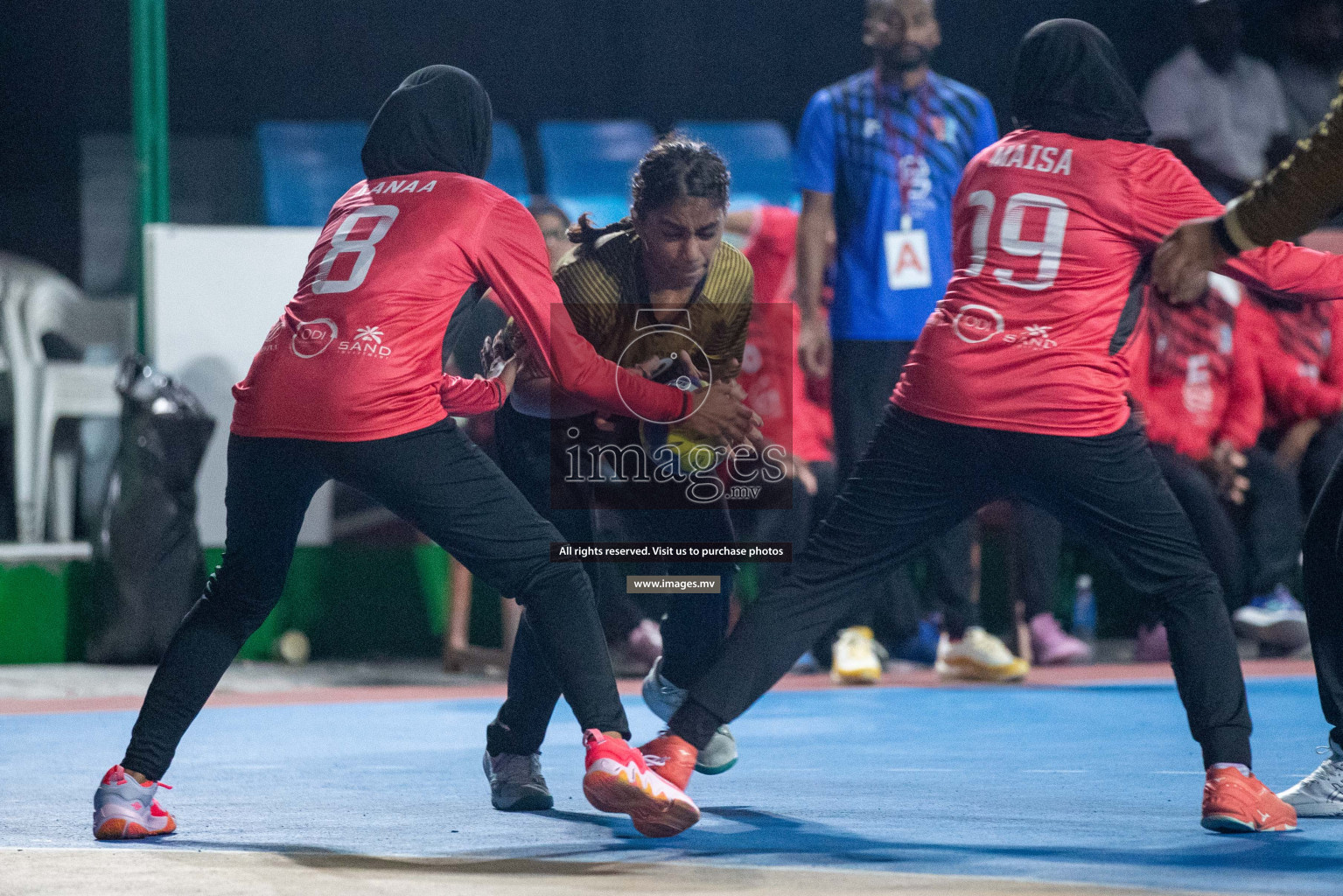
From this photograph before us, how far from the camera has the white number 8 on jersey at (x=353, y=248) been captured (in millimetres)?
3488

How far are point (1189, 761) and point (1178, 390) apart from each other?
9.42ft

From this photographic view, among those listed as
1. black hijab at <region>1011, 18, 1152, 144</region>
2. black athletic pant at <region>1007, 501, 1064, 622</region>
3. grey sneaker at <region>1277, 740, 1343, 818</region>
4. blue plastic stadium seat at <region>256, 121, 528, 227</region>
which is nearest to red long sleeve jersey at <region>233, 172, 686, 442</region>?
black hijab at <region>1011, 18, 1152, 144</region>

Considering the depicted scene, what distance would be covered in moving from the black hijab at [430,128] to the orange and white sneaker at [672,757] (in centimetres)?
123

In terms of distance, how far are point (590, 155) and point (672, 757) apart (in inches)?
238

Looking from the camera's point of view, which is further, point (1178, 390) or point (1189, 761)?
point (1178, 390)

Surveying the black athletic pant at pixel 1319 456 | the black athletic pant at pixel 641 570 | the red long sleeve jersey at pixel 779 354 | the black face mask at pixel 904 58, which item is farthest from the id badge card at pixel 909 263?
the black athletic pant at pixel 641 570

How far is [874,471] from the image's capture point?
3748mm

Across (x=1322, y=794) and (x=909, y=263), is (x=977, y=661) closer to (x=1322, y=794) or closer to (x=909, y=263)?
(x=909, y=263)

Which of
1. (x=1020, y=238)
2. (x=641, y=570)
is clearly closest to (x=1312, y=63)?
(x=1020, y=238)

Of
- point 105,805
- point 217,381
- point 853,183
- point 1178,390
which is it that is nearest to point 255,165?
point 217,381

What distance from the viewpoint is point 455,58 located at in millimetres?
9336

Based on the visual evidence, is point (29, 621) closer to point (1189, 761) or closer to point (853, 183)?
point (853, 183)

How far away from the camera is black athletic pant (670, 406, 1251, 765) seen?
11.8 feet

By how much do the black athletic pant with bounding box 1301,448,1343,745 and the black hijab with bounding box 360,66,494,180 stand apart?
6.22 ft
